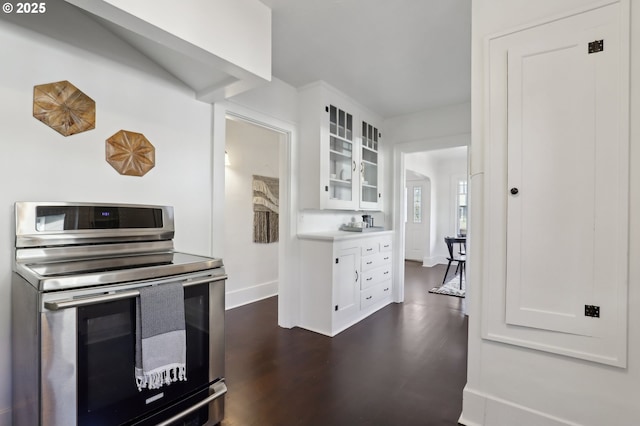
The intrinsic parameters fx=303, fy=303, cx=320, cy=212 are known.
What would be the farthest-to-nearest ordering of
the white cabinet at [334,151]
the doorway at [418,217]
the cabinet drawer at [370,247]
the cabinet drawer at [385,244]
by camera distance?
the doorway at [418,217], the cabinet drawer at [385,244], the cabinet drawer at [370,247], the white cabinet at [334,151]

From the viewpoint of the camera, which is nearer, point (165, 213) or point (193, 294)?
point (193, 294)

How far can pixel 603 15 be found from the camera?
4.73ft

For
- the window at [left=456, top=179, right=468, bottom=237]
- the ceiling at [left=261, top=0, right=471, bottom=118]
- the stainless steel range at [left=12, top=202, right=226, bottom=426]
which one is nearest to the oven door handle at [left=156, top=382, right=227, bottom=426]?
the stainless steel range at [left=12, top=202, right=226, bottom=426]

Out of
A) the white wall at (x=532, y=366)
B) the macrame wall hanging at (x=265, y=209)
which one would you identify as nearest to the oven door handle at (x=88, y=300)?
the white wall at (x=532, y=366)

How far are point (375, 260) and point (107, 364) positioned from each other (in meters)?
2.96

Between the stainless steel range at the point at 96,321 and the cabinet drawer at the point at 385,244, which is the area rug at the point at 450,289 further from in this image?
the stainless steel range at the point at 96,321

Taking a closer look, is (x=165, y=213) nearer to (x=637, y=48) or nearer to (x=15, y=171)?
(x=15, y=171)

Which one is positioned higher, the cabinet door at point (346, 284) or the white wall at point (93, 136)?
the white wall at point (93, 136)

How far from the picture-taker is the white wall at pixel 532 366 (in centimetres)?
139

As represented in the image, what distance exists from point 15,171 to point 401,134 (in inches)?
154

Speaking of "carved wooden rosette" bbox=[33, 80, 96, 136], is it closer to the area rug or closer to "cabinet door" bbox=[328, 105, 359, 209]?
"cabinet door" bbox=[328, 105, 359, 209]

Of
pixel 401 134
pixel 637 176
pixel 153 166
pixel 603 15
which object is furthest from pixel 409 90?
pixel 153 166

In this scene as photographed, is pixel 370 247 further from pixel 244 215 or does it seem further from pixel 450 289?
pixel 450 289

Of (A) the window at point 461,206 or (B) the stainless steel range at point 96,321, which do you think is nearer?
(B) the stainless steel range at point 96,321
